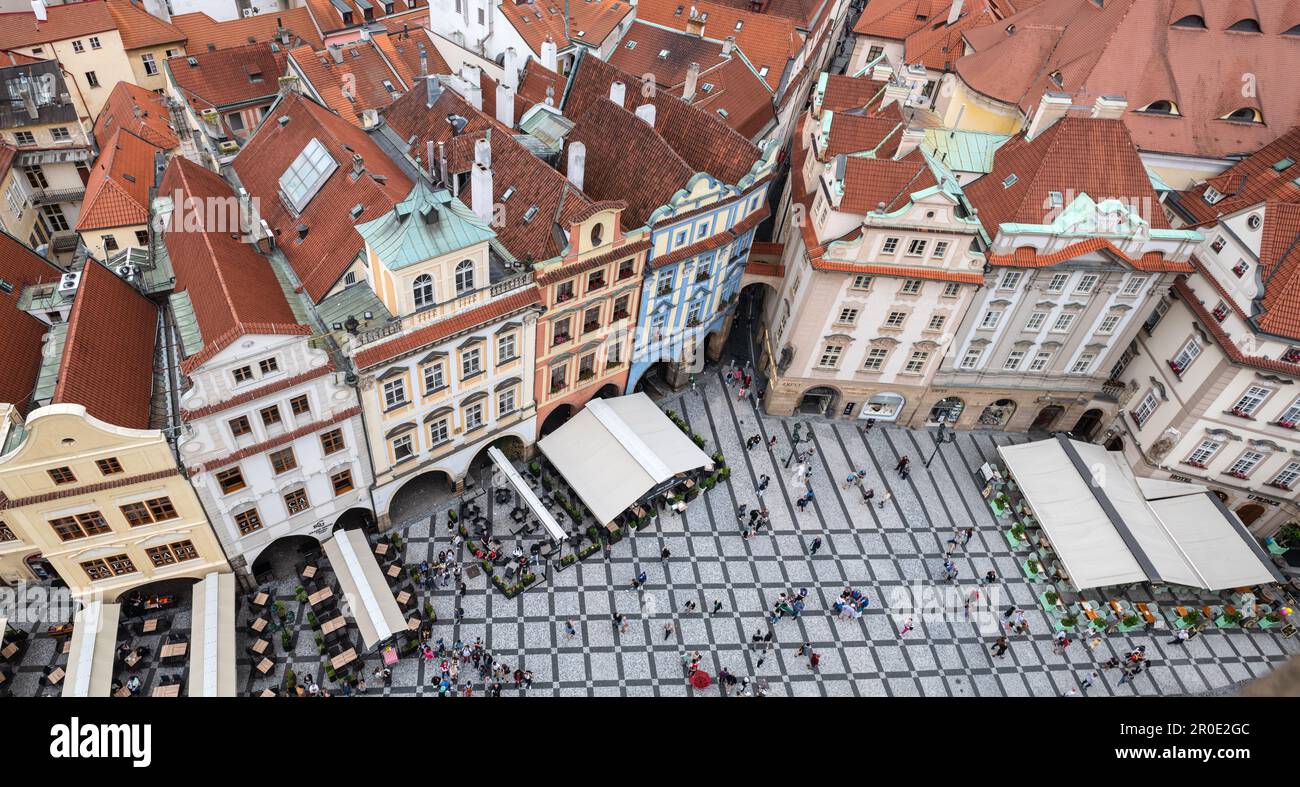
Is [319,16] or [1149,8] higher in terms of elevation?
[1149,8]

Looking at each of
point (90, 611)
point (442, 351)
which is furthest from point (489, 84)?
point (90, 611)

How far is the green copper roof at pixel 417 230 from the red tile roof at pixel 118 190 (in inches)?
876

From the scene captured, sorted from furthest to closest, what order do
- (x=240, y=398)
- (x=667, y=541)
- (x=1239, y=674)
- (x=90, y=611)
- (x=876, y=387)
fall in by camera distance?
(x=876, y=387) < (x=667, y=541) < (x=1239, y=674) < (x=90, y=611) < (x=240, y=398)

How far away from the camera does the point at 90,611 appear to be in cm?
3916

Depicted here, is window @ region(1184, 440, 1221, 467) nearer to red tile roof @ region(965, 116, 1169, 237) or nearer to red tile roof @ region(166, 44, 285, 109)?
red tile roof @ region(965, 116, 1169, 237)

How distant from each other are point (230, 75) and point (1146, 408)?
74.9 m

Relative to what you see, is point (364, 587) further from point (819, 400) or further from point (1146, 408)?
point (1146, 408)

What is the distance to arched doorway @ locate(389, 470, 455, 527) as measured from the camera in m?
49.1

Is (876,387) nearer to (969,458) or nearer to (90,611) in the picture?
(969,458)

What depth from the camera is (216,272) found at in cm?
3772

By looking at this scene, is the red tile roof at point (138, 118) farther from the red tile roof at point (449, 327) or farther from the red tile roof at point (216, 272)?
the red tile roof at point (449, 327)

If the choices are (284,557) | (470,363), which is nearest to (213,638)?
(284,557)

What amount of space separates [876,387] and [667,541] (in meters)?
18.9

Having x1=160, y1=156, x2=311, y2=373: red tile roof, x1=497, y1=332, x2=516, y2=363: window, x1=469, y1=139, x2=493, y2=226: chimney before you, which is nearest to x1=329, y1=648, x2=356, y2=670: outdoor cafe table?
x1=160, y1=156, x2=311, y2=373: red tile roof
